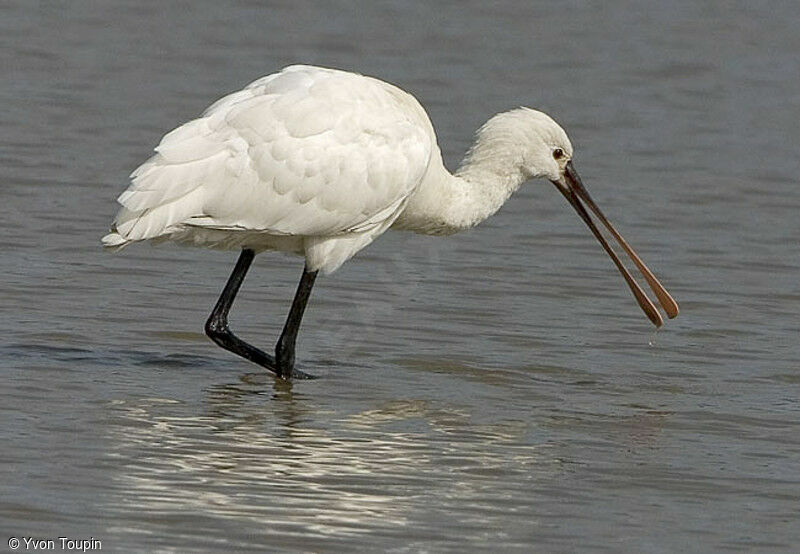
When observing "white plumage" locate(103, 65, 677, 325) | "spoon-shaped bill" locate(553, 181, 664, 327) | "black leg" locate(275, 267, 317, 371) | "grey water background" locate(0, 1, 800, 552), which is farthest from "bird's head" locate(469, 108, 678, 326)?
"black leg" locate(275, 267, 317, 371)

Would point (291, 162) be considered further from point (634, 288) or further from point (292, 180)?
point (634, 288)

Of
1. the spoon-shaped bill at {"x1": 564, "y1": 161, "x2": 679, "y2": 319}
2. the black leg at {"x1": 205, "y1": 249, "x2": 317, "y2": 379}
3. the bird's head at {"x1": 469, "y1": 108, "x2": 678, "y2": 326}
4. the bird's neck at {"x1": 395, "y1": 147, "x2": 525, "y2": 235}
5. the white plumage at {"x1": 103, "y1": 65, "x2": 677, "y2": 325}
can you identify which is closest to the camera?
the white plumage at {"x1": 103, "y1": 65, "x2": 677, "y2": 325}

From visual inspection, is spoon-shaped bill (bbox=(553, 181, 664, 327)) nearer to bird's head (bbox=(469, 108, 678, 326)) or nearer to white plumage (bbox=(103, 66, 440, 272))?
bird's head (bbox=(469, 108, 678, 326))

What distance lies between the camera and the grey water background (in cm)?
850

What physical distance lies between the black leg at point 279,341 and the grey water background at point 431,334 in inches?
5.7

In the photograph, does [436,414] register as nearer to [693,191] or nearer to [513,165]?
[513,165]

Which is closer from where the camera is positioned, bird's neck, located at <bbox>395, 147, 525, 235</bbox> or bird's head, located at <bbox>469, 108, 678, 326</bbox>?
bird's neck, located at <bbox>395, 147, 525, 235</bbox>

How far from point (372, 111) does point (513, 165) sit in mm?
1078

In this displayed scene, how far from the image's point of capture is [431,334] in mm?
12156

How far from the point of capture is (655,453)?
9711 mm

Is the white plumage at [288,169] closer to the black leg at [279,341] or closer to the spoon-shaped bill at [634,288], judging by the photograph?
the black leg at [279,341]

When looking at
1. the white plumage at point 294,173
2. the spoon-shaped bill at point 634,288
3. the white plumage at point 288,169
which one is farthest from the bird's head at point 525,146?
the white plumage at point 288,169

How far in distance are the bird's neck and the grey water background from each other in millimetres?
736

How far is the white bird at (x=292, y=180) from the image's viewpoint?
10461 millimetres
